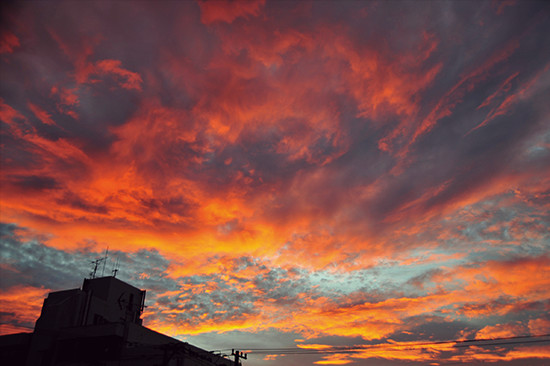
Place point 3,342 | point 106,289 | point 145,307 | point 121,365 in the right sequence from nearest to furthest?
point 121,365, point 3,342, point 106,289, point 145,307

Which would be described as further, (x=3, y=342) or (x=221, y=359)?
(x=221, y=359)

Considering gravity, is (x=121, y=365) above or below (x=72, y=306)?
below

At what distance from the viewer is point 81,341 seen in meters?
44.4

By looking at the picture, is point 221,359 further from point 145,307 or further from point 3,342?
point 3,342

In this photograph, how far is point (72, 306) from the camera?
48812 mm

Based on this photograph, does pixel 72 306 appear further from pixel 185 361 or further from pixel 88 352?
pixel 185 361

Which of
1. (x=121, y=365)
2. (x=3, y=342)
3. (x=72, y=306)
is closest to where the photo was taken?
(x=121, y=365)

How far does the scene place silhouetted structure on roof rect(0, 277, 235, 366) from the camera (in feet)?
142

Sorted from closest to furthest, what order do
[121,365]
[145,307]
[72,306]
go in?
[121,365] → [72,306] → [145,307]

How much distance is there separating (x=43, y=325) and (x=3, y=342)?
453cm

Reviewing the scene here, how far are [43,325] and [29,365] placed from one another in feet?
18.9

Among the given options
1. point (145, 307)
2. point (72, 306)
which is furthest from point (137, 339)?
point (145, 307)

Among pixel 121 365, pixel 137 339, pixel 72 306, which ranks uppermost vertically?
pixel 72 306

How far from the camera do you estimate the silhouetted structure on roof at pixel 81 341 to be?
142 feet
